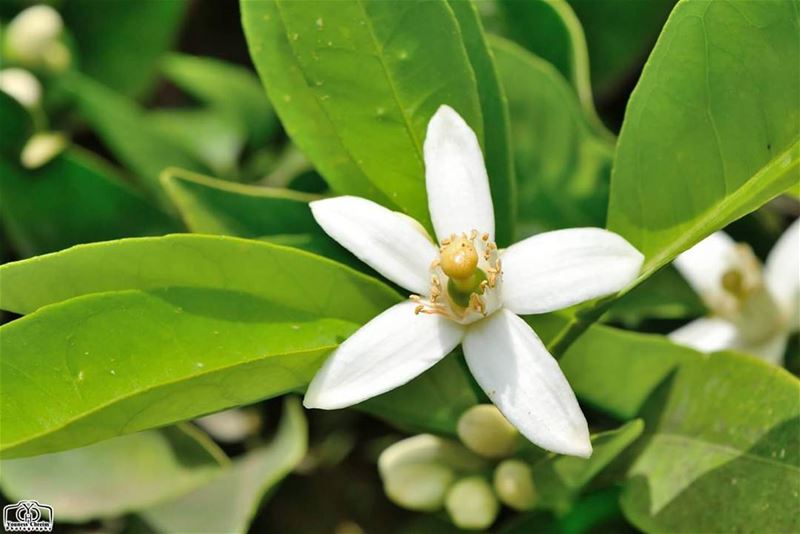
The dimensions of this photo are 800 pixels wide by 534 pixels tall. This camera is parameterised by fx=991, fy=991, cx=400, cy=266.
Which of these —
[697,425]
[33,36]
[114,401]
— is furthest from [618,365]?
[33,36]

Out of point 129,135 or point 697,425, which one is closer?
point 697,425

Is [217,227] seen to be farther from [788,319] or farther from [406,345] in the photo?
[788,319]

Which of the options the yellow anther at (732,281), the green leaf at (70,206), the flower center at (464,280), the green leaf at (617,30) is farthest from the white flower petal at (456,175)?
the green leaf at (617,30)

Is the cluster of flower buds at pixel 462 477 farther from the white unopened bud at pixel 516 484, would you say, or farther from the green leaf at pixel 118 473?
the green leaf at pixel 118 473

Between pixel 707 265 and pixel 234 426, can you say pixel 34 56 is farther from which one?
pixel 707 265

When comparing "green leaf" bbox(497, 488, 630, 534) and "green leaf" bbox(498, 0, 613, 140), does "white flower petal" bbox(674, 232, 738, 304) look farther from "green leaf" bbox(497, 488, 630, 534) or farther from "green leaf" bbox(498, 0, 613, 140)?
"green leaf" bbox(497, 488, 630, 534)

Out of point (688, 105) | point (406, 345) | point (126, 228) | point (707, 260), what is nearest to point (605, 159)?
point (707, 260)
